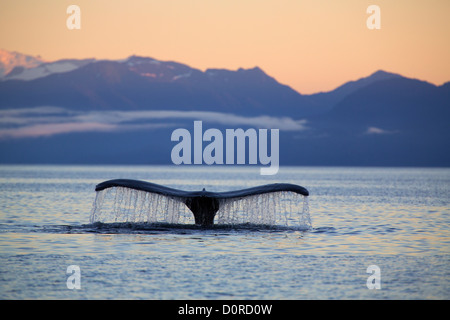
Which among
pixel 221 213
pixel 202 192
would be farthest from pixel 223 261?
pixel 221 213

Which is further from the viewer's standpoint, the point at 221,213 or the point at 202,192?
the point at 221,213

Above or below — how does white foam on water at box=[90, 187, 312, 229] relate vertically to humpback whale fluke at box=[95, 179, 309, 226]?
below

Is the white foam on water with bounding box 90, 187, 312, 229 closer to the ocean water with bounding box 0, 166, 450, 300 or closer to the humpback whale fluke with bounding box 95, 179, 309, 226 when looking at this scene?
the humpback whale fluke with bounding box 95, 179, 309, 226

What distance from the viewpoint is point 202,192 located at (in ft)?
72.6

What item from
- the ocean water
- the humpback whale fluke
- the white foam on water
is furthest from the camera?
the white foam on water

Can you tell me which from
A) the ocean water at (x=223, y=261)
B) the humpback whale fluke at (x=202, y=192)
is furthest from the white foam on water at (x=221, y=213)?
the ocean water at (x=223, y=261)

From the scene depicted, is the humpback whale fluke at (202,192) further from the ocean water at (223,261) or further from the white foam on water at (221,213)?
the ocean water at (223,261)

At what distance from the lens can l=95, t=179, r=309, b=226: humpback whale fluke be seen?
2098cm

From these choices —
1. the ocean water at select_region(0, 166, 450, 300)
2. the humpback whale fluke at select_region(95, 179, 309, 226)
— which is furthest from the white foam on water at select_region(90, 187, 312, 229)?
the ocean water at select_region(0, 166, 450, 300)

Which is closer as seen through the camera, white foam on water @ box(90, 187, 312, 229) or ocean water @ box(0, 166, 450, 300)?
ocean water @ box(0, 166, 450, 300)

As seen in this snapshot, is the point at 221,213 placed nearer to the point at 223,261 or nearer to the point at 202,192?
the point at 202,192

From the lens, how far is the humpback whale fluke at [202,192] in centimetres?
2098
